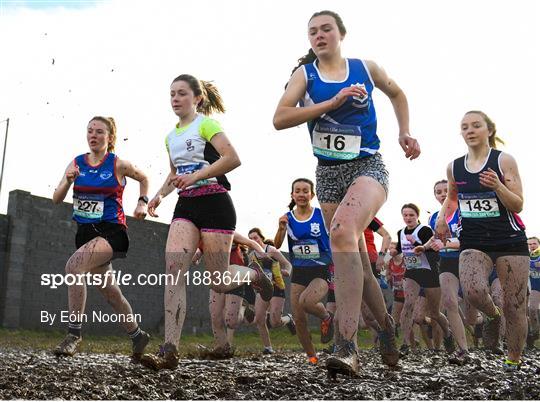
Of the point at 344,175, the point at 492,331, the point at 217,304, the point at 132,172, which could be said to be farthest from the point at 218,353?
the point at 344,175

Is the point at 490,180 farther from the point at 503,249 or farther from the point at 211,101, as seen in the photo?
the point at 211,101

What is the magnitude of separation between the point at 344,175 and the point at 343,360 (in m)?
1.22

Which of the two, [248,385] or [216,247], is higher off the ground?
[216,247]

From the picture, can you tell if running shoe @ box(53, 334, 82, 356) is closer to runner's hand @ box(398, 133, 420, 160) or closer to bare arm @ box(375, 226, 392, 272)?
runner's hand @ box(398, 133, 420, 160)

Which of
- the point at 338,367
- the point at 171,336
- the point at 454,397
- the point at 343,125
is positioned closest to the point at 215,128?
the point at 343,125

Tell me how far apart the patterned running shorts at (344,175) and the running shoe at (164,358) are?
4.56 ft

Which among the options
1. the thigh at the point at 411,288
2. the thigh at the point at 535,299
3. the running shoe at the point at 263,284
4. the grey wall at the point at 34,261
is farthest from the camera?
the grey wall at the point at 34,261

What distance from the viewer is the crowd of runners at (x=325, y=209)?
4195 millimetres

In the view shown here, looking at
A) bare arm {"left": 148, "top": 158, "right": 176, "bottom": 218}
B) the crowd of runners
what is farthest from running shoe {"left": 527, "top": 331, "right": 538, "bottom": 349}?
bare arm {"left": 148, "top": 158, "right": 176, "bottom": 218}

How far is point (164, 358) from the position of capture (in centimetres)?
451

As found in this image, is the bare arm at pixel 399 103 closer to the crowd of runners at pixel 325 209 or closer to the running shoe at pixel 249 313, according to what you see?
the crowd of runners at pixel 325 209

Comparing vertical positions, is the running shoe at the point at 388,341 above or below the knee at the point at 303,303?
below

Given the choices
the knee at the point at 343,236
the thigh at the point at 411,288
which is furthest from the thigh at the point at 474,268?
the thigh at the point at 411,288

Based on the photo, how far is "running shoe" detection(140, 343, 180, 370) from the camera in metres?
4.43
